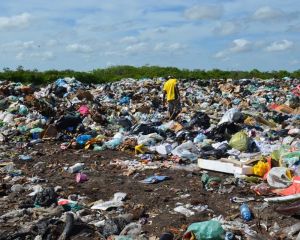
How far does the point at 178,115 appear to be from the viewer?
12.9 meters

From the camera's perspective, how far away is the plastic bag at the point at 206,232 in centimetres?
434

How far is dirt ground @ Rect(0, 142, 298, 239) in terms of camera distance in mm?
4922

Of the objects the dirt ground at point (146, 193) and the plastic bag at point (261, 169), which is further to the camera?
the plastic bag at point (261, 169)

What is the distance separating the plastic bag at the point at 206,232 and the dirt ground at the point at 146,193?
19cm

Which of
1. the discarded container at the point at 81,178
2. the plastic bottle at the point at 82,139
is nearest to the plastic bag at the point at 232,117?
the plastic bottle at the point at 82,139

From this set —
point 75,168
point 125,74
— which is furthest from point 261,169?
point 125,74

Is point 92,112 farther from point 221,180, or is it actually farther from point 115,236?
point 115,236

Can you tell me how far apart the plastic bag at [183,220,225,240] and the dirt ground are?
0.19 m

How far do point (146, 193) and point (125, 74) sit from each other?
28997 mm

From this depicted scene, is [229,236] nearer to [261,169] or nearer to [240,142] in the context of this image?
[261,169]

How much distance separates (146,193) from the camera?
6.07 meters

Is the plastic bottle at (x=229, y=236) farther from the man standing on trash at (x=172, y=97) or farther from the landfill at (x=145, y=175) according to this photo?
the man standing on trash at (x=172, y=97)

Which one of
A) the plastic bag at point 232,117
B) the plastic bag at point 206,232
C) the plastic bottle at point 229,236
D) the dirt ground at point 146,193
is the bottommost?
the dirt ground at point 146,193

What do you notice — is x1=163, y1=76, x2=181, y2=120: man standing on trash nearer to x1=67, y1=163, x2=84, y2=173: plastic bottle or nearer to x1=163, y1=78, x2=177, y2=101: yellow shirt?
x1=163, y1=78, x2=177, y2=101: yellow shirt
